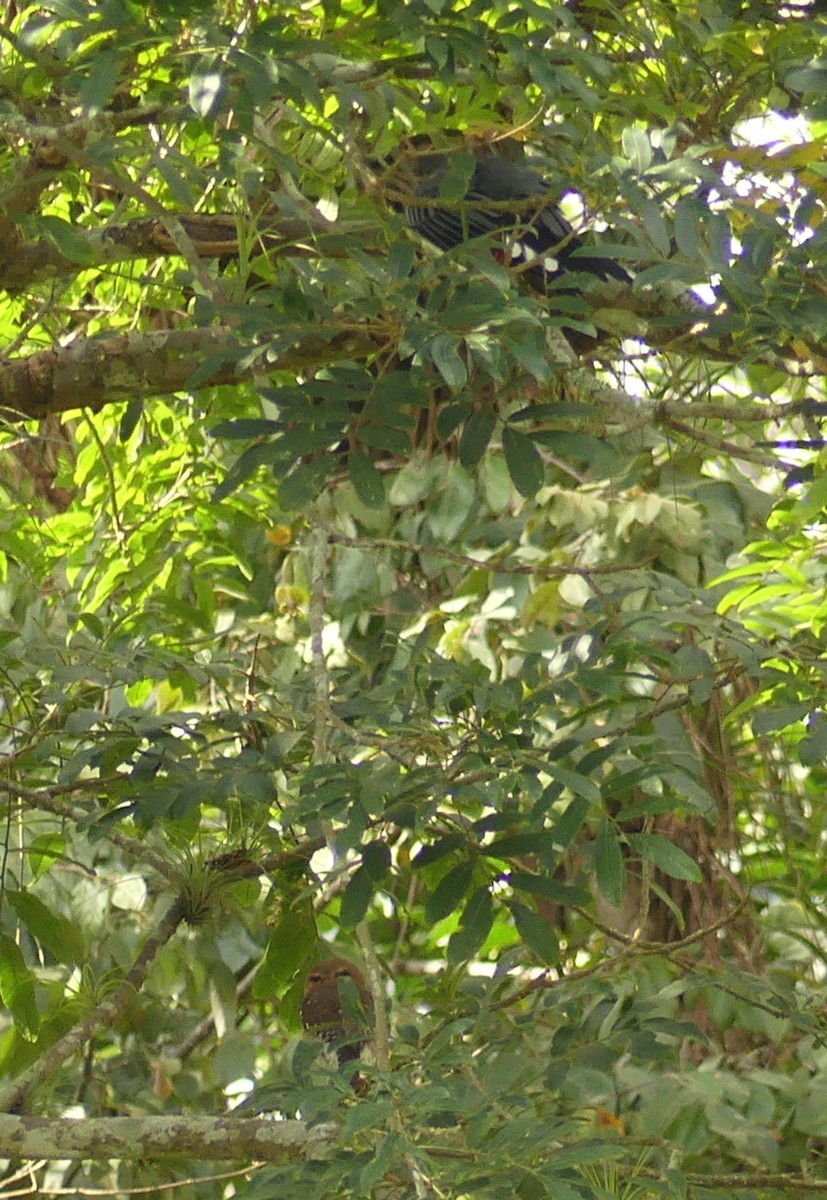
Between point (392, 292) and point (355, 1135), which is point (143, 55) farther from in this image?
point (355, 1135)

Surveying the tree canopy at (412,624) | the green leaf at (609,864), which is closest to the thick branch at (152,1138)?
the tree canopy at (412,624)

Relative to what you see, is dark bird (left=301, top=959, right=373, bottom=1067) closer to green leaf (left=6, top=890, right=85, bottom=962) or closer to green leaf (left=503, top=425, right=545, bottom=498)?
green leaf (left=6, top=890, right=85, bottom=962)

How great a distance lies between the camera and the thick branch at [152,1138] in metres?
1.09

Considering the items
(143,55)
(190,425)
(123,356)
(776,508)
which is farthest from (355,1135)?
(190,425)

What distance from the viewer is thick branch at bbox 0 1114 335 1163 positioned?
3.59ft

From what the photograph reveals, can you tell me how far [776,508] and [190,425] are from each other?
2.57 ft

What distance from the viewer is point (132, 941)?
1.71 metres

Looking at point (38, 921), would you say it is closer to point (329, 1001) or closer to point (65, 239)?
point (329, 1001)

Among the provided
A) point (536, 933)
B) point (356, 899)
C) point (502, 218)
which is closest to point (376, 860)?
point (356, 899)

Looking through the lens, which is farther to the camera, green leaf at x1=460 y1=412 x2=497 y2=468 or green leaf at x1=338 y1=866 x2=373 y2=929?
green leaf at x1=460 y1=412 x2=497 y2=468

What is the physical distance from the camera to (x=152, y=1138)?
1.12m

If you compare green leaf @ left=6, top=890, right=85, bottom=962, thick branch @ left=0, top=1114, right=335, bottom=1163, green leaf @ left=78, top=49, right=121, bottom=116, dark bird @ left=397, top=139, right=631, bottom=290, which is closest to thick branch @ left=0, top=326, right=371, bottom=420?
dark bird @ left=397, top=139, right=631, bottom=290

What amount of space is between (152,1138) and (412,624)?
1.07 meters

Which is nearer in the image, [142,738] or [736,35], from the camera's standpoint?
[142,738]
